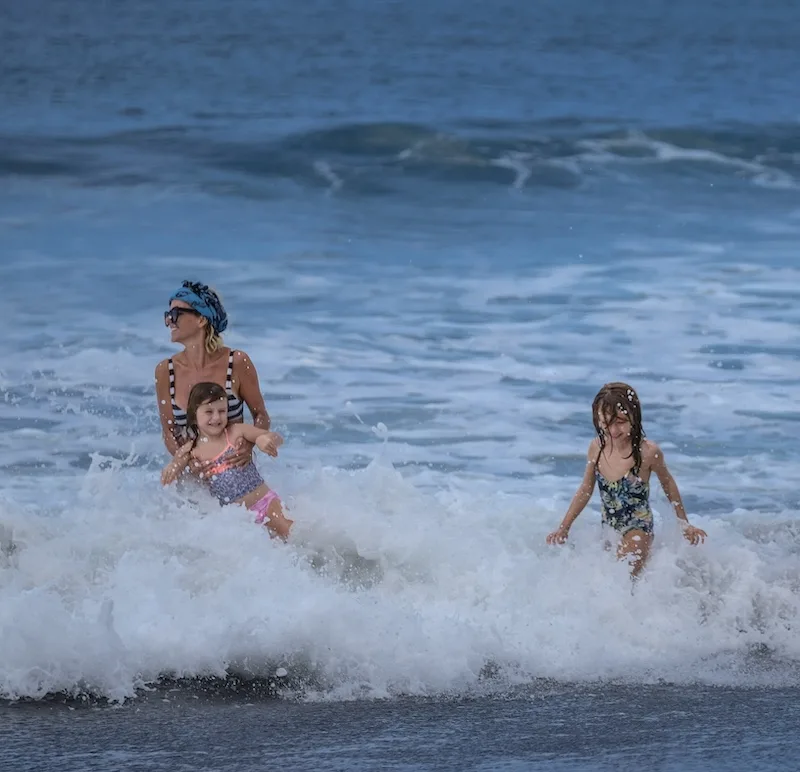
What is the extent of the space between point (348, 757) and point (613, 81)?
31454 mm

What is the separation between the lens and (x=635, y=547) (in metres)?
6.49

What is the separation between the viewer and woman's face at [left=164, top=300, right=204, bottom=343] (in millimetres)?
6188

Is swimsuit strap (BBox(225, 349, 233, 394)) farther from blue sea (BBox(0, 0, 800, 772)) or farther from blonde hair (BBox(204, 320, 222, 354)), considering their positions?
blue sea (BBox(0, 0, 800, 772))

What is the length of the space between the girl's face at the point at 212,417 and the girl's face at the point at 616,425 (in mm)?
1604

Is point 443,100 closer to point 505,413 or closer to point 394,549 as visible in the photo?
point 505,413

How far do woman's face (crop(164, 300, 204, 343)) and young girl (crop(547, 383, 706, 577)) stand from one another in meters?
1.73

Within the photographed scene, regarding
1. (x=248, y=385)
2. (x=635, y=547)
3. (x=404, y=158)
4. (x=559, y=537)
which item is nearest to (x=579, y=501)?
(x=559, y=537)

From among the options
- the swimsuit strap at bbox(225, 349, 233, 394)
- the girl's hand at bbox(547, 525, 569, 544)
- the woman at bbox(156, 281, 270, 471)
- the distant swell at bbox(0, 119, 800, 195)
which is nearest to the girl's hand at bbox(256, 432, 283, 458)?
the woman at bbox(156, 281, 270, 471)

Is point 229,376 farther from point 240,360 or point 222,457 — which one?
point 222,457

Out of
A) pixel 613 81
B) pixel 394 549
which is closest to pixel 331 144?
pixel 613 81

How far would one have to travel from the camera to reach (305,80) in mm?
33375

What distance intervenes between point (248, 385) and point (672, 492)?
73.9 inches

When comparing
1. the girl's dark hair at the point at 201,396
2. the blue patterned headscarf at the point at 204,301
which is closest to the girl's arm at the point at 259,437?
the girl's dark hair at the point at 201,396

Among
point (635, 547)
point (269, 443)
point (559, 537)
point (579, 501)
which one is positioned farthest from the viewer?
point (635, 547)
